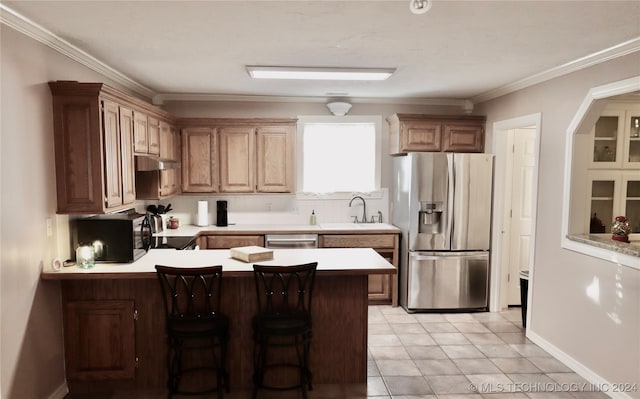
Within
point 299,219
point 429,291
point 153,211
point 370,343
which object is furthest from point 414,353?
point 153,211

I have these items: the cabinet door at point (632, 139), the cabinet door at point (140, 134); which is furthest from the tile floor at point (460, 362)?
the cabinet door at point (140, 134)

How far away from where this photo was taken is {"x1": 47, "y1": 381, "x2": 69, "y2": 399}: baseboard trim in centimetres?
294

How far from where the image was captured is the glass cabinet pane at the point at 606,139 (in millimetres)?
3980

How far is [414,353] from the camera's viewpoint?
12.6 ft

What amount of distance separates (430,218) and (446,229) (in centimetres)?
22

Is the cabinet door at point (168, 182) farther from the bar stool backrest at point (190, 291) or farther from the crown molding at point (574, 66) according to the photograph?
the crown molding at point (574, 66)

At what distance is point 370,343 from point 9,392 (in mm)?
2774

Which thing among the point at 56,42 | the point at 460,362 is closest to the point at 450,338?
the point at 460,362

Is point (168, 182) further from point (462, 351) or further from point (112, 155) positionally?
point (462, 351)

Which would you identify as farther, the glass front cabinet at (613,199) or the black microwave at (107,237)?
the glass front cabinet at (613,199)

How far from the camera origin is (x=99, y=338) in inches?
120

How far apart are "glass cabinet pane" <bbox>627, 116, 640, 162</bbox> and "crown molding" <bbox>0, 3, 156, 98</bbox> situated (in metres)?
4.78

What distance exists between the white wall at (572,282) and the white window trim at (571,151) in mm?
51

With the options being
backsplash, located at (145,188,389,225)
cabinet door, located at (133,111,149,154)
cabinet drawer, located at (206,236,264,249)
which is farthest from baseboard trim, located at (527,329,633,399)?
cabinet door, located at (133,111,149,154)
